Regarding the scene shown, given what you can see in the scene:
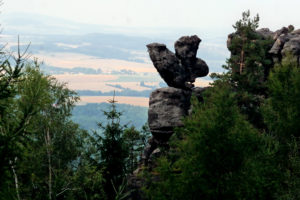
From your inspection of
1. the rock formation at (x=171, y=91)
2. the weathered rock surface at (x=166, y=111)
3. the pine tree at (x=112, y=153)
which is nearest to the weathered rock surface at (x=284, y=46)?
the rock formation at (x=171, y=91)

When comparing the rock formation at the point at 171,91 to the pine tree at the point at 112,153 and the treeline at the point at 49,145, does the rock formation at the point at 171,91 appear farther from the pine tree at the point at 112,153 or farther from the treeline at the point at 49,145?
the pine tree at the point at 112,153

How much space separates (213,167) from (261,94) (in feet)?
91.5

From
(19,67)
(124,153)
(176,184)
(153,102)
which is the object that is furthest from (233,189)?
(153,102)

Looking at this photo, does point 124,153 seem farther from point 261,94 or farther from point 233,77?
point 261,94

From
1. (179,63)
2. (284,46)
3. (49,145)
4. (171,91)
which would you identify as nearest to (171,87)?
(171,91)

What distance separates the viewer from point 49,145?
20.5 metres

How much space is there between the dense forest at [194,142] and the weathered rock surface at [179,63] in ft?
15.5

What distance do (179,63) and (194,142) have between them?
29.3 meters

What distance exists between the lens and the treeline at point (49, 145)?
11.7 meters

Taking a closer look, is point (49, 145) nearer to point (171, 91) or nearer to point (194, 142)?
point (194, 142)

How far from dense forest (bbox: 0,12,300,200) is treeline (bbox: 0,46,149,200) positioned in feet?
0.15

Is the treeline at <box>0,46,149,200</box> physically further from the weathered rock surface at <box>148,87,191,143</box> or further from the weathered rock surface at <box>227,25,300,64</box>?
the weathered rock surface at <box>227,25,300,64</box>

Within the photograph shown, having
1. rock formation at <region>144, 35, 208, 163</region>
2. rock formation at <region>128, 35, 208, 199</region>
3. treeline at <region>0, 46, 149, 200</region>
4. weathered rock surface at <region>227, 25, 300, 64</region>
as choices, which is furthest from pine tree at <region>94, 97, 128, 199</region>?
weathered rock surface at <region>227, 25, 300, 64</region>

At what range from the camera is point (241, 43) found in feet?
148
